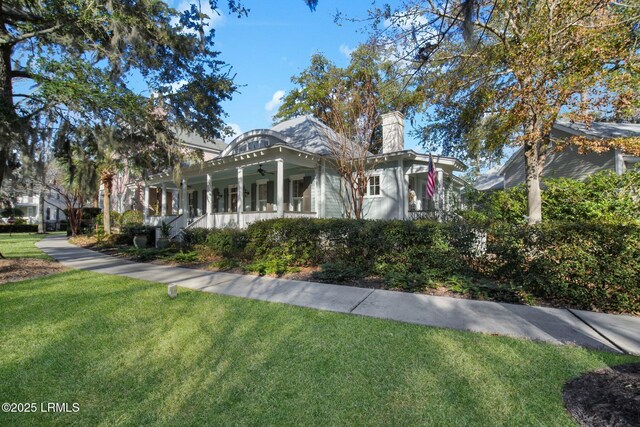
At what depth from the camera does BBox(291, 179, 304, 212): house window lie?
13508 millimetres

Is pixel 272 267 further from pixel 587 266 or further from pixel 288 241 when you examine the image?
pixel 587 266

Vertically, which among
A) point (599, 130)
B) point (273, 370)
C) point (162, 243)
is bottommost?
point (273, 370)

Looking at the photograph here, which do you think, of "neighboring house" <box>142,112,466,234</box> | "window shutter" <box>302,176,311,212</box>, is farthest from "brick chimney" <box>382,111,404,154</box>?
"window shutter" <box>302,176,311,212</box>

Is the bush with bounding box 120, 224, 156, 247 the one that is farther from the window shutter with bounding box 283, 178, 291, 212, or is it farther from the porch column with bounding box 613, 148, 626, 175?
the porch column with bounding box 613, 148, 626, 175

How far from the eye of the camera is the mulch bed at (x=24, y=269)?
6.98 m

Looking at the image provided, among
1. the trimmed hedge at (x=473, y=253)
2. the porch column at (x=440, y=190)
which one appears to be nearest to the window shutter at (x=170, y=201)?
the trimmed hedge at (x=473, y=253)

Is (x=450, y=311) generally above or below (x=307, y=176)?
below

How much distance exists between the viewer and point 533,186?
29.8 feet

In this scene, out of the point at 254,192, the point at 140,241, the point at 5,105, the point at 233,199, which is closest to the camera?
the point at 5,105

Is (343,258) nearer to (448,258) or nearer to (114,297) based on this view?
(448,258)

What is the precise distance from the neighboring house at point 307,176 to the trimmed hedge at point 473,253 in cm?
322

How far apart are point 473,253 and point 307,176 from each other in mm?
8407

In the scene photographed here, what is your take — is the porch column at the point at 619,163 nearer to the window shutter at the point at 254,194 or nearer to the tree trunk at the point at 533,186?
the tree trunk at the point at 533,186

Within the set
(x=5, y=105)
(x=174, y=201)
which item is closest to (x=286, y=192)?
(x=5, y=105)
